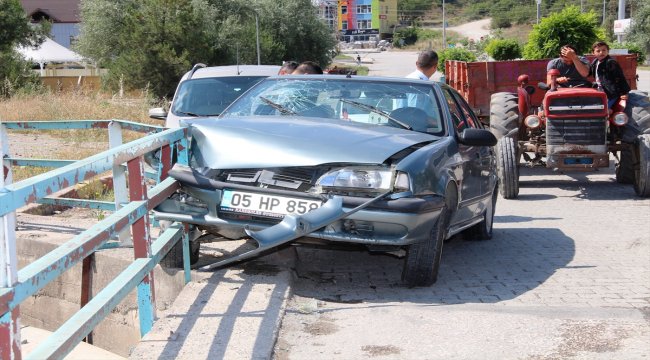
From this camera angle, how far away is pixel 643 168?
1123 centimetres

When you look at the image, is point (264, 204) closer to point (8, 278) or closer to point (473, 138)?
point (473, 138)

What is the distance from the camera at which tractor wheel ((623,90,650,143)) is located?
38.1ft

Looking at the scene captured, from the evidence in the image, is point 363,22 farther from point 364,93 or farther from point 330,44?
point 364,93

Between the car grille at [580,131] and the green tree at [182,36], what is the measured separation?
1747 cm

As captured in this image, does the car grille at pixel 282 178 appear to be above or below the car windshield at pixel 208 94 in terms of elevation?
below

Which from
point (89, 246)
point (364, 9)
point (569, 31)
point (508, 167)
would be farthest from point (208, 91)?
point (364, 9)

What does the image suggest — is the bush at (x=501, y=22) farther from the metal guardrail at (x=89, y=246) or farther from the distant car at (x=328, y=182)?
the metal guardrail at (x=89, y=246)

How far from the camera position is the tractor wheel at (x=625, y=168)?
39.4 ft

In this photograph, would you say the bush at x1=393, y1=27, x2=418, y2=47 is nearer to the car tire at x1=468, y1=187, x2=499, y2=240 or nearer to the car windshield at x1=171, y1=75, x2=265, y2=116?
the car windshield at x1=171, y1=75, x2=265, y2=116

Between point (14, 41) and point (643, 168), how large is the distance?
31.0 m

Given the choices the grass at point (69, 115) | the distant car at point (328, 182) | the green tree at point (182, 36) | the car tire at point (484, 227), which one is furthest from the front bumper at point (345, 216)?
the green tree at point (182, 36)

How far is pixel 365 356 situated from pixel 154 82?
27.6m

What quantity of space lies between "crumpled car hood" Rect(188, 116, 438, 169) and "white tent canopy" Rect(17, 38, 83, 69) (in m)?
37.4

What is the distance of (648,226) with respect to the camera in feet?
30.8
